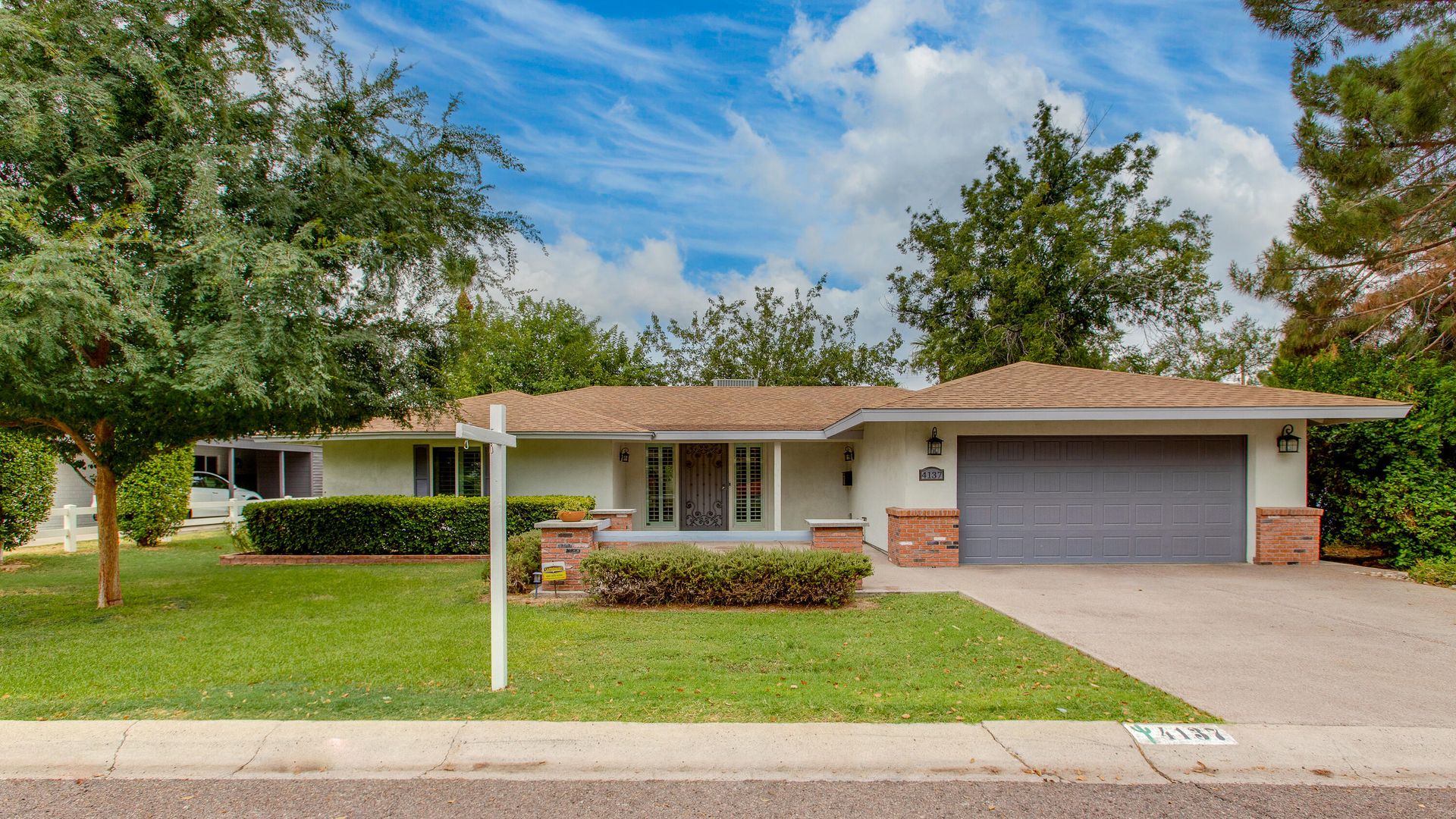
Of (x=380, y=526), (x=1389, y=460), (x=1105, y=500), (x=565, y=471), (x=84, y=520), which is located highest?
(x=1389, y=460)

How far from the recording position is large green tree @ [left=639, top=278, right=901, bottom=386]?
99.9 feet

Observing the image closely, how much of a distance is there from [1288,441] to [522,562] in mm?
11079

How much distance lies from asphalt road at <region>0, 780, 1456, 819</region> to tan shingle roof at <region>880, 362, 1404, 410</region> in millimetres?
6993

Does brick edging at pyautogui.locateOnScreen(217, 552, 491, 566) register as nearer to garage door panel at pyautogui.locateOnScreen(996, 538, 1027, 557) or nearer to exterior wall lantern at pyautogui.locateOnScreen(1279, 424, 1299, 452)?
garage door panel at pyautogui.locateOnScreen(996, 538, 1027, 557)

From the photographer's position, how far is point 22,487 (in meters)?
12.2

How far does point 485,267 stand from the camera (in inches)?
382

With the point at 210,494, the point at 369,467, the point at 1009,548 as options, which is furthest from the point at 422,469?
the point at 210,494

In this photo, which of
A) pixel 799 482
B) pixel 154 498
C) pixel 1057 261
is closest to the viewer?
pixel 154 498

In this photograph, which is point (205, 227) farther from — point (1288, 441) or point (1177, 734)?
point (1288, 441)

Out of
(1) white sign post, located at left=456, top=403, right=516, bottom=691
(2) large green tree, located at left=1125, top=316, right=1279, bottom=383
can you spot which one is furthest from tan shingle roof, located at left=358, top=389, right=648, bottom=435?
(2) large green tree, located at left=1125, top=316, right=1279, bottom=383

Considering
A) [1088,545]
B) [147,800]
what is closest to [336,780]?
[147,800]

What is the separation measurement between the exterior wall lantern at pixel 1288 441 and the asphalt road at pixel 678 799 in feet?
28.5

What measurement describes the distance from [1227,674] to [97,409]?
9902 millimetres

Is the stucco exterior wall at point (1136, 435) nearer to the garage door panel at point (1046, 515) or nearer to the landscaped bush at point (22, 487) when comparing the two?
the garage door panel at point (1046, 515)
